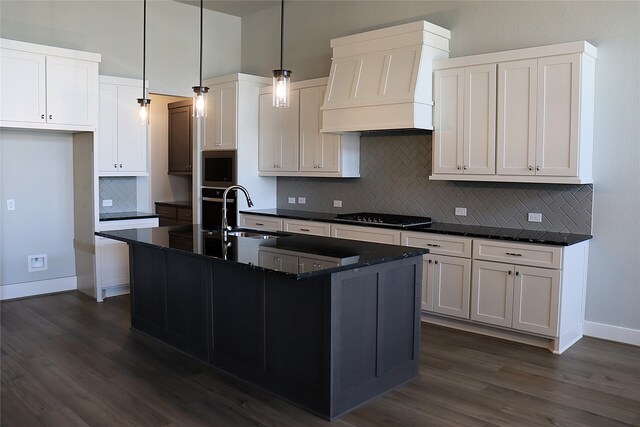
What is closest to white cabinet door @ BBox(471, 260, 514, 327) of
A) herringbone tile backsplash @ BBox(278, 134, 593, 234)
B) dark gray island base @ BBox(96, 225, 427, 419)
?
herringbone tile backsplash @ BBox(278, 134, 593, 234)

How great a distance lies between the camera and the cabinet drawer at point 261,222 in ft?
20.1

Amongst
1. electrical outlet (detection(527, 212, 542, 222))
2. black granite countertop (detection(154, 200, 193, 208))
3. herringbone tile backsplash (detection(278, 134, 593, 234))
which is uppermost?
Answer: herringbone tile backsplash (detection(278, 134, 593, 234))

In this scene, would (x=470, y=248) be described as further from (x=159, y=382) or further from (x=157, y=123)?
(x=157, y=123)

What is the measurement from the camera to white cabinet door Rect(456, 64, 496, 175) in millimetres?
4594

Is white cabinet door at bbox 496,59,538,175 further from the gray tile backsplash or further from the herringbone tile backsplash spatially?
the gray tile backsplash

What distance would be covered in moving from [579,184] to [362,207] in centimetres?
227

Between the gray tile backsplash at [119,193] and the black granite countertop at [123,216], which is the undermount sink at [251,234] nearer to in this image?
the black granite countertop at [123,216]

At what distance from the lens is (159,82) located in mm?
6613

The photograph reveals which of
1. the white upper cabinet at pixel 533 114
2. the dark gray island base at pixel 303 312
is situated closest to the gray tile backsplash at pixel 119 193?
the dark gray island base at pixel 303 312

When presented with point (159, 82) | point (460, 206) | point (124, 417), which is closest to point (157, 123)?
point (159, 82)

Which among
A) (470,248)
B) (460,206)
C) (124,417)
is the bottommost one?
(124,417)

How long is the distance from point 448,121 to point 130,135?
11.2 feet

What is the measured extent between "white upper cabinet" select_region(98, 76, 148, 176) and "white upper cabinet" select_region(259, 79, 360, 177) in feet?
4.56

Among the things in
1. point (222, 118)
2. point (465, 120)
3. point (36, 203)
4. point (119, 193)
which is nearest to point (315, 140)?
point (222, 118)
